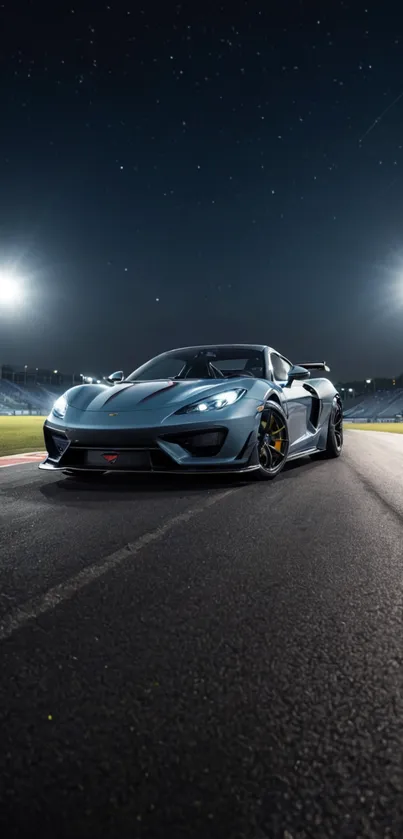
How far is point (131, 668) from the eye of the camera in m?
1.77

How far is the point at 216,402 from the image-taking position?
572 centimetres

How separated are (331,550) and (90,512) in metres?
1.90

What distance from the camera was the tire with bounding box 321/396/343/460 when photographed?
28.8 feet

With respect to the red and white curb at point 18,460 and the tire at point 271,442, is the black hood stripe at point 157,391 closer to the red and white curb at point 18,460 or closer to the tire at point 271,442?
the tire at point 271,442

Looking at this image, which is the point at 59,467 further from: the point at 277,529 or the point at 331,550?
the point at 331,550

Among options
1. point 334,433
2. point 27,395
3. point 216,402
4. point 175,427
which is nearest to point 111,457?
point 175,427

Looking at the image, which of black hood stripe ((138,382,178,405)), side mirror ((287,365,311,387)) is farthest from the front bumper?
side mirror ((287,365,311,387))

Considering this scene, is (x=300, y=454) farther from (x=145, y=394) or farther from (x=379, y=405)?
(x=379, y=405)

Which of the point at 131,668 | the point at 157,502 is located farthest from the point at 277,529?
the point at 131,668

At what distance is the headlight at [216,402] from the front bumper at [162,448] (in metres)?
0.18

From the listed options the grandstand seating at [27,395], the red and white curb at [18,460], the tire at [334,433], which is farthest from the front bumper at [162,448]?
the grandstand seating at [27,395]

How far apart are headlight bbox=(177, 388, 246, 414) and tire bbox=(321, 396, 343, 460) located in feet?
10.4

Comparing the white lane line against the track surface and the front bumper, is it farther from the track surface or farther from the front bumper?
the front bumper

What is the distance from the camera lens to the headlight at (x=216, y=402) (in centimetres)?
558
